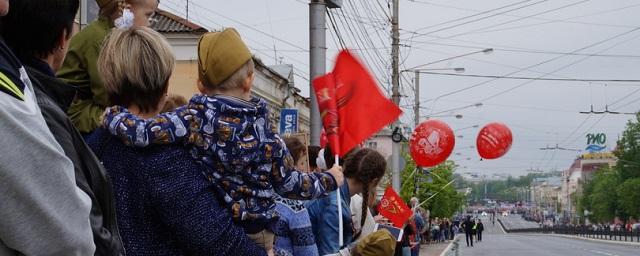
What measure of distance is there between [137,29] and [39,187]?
61.0 inches

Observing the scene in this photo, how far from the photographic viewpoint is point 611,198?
12588cm

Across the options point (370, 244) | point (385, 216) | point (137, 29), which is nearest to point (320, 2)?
point (385, 216)

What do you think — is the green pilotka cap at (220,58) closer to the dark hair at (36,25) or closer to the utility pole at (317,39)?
the dark hair at (36,25)

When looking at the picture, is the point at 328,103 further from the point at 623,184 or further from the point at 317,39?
the point at 623,184

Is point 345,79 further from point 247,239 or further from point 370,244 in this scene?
point 247,239

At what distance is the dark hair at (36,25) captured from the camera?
2.46 m

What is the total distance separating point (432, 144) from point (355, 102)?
12.7 m

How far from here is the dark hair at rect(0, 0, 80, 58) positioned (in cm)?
246

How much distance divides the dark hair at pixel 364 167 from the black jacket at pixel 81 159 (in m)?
3.01

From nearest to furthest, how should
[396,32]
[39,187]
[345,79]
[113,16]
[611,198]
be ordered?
[39,187] → [113,16] → [345,79] → [396,32] → [611,198]

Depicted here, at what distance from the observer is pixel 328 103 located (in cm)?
524

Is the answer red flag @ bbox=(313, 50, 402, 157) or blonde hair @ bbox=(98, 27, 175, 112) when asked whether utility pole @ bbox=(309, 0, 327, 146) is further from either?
blonde hair @ bbox=(98, 27, 175, 112)

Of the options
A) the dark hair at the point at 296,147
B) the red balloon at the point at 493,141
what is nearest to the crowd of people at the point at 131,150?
the dark hair at the point at 296,147

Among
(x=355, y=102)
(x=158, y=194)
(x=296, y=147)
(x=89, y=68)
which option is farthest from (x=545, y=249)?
(x=158, y=194)
